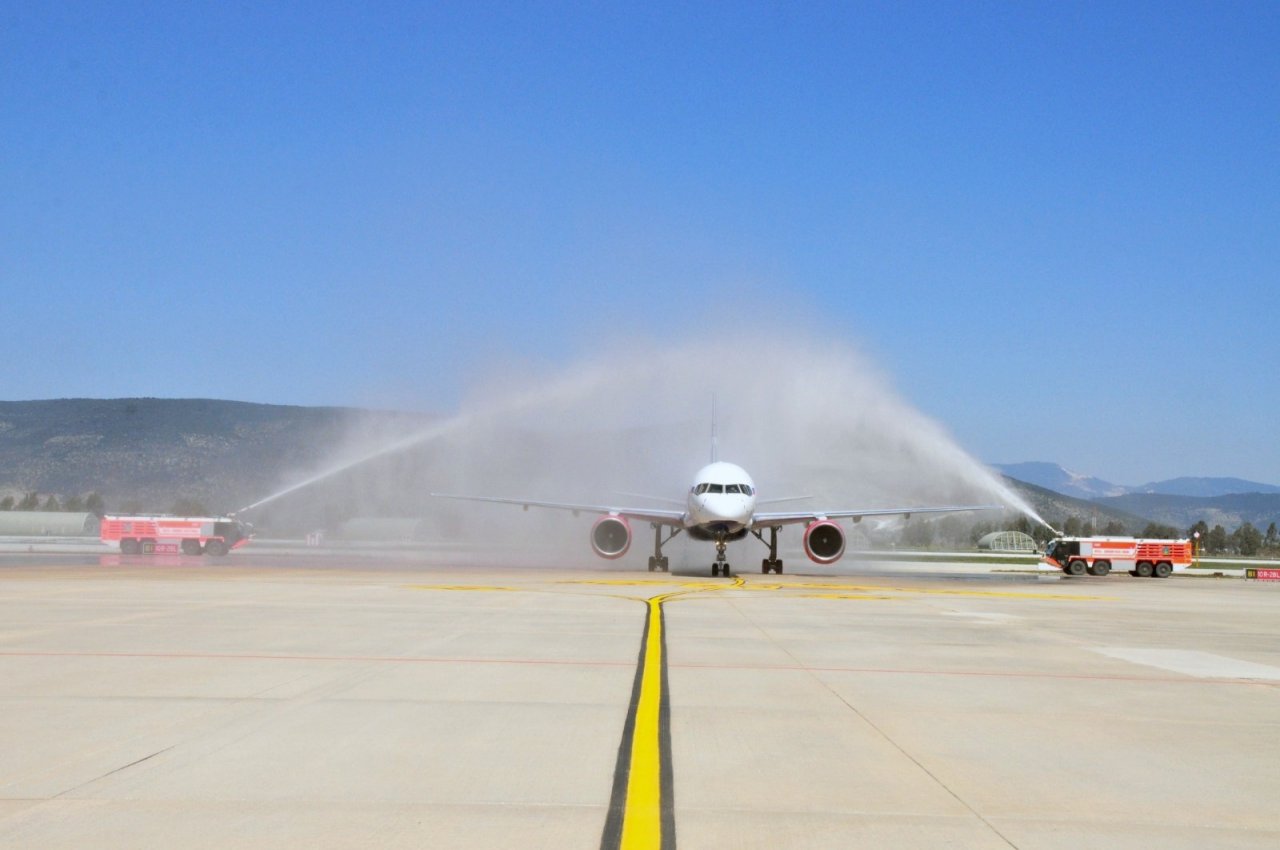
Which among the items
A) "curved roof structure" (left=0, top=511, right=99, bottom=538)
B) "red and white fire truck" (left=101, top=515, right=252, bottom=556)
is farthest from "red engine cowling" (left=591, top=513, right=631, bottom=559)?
"curved roof structure" (left=0, top=511, right=99, bottom=538)

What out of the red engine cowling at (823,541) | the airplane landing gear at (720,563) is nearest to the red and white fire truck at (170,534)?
the airplane landing gear at (720,563)

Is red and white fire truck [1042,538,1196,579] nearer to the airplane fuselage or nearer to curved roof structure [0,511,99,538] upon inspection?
the airplane fuselage

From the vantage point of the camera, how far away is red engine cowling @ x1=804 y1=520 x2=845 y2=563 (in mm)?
41562

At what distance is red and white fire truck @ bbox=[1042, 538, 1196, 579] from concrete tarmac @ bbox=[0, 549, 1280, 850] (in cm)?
3806

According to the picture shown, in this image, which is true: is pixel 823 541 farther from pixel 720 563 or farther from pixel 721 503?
pixel 721 503

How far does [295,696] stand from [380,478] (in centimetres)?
13148

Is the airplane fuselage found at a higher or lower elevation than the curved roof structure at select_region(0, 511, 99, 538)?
higher

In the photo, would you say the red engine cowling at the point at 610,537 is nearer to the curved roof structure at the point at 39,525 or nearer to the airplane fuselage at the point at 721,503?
the airplane fuselage at the point at 721,503

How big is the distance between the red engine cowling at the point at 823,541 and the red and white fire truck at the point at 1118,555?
773 inches

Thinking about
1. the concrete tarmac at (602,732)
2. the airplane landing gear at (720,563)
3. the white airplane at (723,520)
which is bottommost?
the concrete tarmac at (602,732)

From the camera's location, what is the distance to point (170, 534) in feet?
187

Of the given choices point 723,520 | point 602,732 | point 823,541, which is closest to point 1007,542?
point 823,541

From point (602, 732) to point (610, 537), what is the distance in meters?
33.4

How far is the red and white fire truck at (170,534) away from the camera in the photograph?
56.0 meters
